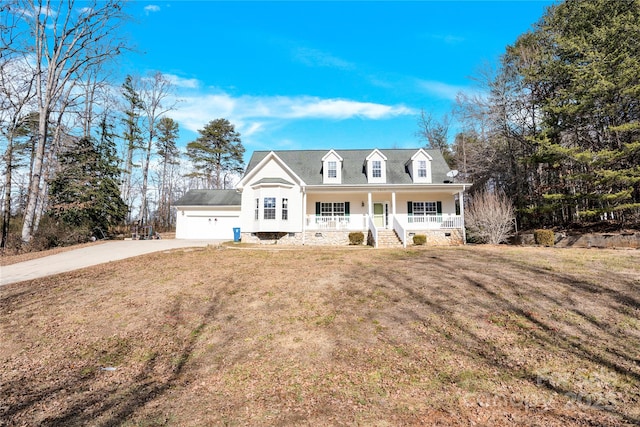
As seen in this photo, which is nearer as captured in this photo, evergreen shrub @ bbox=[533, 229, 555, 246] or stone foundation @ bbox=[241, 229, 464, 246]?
evergreen shrub @ bbox=[533, 229, 555, 246]

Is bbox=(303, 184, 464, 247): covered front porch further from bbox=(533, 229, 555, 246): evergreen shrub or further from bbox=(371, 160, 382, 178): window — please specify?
bbox=(533, 229, 555, 246): evergreen shrub

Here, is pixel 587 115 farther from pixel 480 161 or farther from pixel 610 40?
pixel 480 161

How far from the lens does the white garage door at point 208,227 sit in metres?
25.4

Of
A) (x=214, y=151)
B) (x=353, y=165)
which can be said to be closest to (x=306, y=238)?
(x=353, y=165)

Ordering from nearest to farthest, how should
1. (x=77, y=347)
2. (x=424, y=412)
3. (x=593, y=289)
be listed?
(x=424, y=412), (x=77, y=347), (x=593, y=289)

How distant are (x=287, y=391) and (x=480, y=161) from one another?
94.4 ft

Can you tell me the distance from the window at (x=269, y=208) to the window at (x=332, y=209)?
3.69 meters

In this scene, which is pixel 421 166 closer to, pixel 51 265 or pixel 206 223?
pixel 206 223

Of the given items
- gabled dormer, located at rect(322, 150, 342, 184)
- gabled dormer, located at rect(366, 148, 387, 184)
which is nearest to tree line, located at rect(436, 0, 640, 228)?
gabled dormer, located at rect(366, 148, 387, 184)

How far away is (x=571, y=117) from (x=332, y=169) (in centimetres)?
1565

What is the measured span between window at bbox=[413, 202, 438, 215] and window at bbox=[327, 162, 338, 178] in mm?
6114

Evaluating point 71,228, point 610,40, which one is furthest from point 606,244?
point 71,228

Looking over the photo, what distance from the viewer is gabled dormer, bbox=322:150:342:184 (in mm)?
20797

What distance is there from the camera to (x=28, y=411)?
3.57 m
